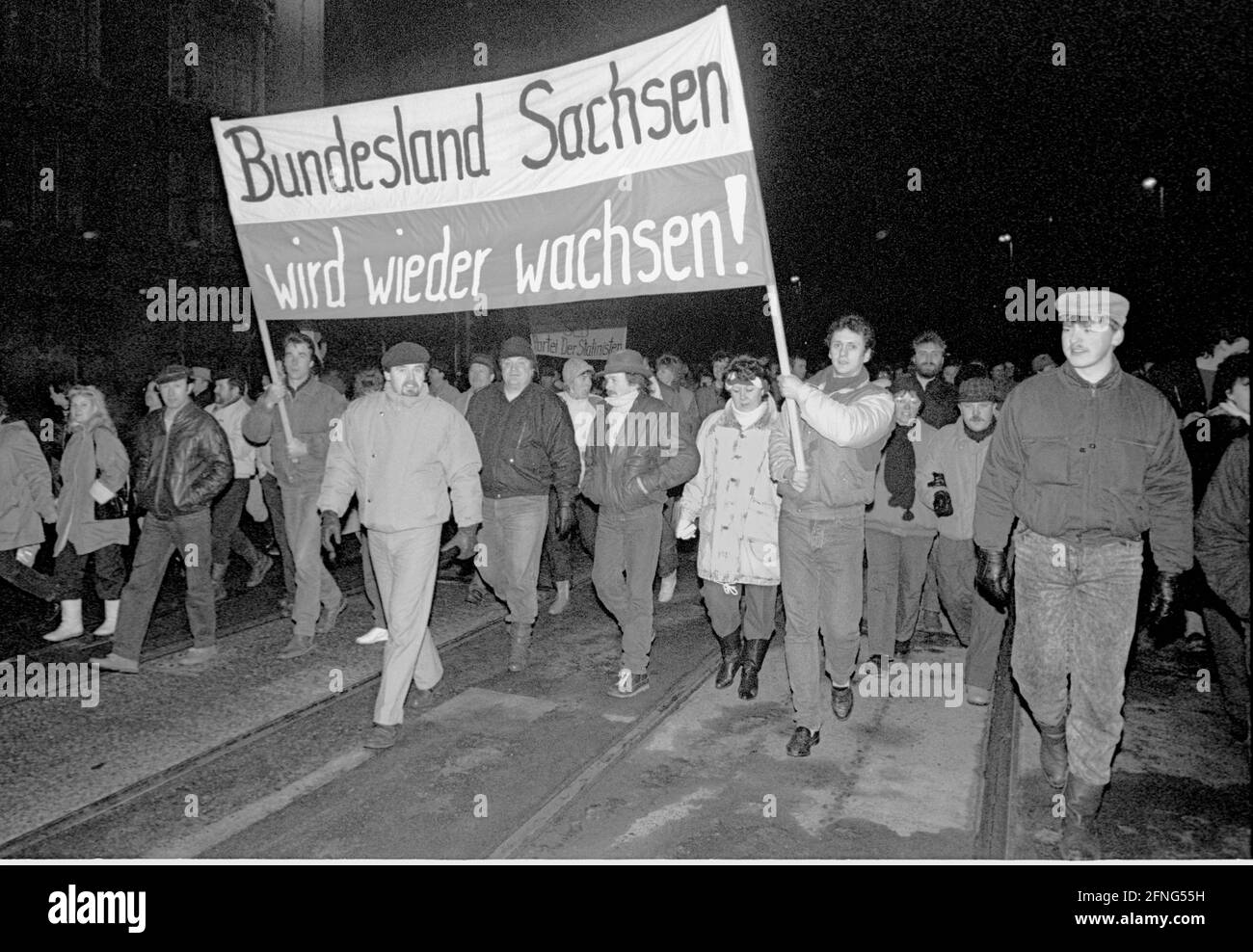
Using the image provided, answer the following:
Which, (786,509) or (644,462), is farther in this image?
(644,462)

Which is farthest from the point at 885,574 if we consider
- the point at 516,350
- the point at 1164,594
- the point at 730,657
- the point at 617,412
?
the point at 516,350

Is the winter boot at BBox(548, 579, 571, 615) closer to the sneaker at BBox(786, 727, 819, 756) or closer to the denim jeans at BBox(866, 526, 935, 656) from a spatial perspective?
the denim jeans at BBox(866, 526, 935, 656)

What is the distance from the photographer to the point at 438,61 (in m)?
17.0

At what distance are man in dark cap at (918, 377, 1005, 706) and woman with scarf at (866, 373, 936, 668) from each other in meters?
0.11

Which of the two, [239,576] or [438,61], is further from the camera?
[438,61]

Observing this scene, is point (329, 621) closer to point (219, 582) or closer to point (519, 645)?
point (519, 645)

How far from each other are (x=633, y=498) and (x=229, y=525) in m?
4.93

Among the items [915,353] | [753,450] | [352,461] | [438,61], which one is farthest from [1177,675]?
[438,61]

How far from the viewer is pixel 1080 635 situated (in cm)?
399

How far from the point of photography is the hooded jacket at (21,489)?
686 centimetres

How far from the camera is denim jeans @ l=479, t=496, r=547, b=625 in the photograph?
21.5ft

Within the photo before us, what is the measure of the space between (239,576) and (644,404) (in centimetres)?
564
